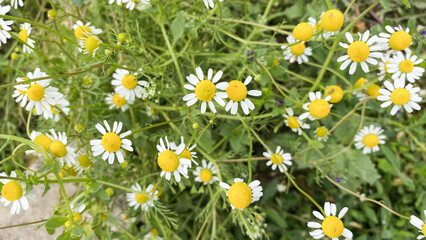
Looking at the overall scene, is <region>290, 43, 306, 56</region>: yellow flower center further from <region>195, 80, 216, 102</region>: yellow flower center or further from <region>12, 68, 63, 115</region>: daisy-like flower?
<region>12, 68, 63, 115</region>: daisy-like flower

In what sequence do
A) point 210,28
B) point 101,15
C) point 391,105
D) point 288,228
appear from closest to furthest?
point 391,105, point 210,28, point 101,15, point 288,228

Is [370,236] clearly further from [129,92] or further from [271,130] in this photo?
[129,92]

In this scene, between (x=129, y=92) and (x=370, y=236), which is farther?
(x=370, y=236)

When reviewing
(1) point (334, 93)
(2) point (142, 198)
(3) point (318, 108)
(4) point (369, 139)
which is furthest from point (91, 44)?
(4) point (369, 139)

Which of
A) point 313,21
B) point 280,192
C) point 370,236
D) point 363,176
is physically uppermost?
point 313,21

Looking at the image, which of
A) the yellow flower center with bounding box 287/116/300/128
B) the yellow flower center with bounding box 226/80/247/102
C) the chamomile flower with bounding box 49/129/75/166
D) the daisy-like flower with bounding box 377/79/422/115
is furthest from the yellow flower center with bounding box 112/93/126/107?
the daisy-like flower with bounding box 377/79/422/115

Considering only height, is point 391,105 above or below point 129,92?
below

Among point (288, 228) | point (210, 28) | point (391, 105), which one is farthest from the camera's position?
point (288, 228)

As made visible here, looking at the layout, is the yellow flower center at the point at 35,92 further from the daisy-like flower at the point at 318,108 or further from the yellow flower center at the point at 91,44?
the daisy-like flower at the point at 318,108

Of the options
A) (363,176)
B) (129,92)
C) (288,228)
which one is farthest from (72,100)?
(363,176)
